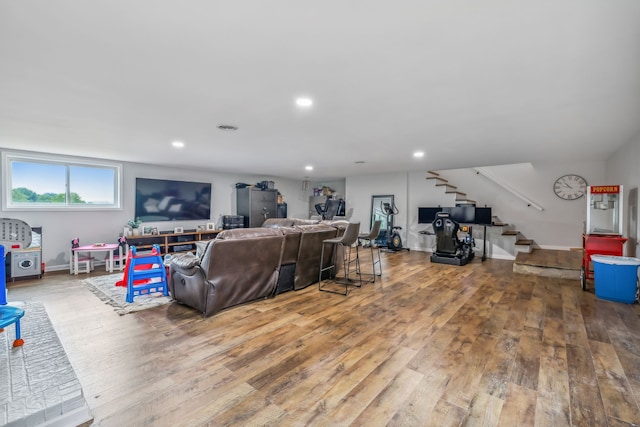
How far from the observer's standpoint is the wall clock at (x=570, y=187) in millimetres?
6211

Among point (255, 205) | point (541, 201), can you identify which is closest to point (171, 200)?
point (255, 205)

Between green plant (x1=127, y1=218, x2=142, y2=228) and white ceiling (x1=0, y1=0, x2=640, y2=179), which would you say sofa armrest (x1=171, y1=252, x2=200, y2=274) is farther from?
green plant (x1=127, y1=218, x2=142, y2=228)

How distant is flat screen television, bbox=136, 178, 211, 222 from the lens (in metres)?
6.21

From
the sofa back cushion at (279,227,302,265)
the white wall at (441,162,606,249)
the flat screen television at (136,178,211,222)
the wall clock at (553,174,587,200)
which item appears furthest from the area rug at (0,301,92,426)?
the wall clock at (553,174,587,200)

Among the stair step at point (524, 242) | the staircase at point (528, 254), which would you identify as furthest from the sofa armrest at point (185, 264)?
the stair step at point (524, 242)

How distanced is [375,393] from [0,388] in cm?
231

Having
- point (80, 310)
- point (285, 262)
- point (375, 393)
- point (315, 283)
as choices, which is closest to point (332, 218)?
point (315, 283)

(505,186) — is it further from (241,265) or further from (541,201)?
(241,265)

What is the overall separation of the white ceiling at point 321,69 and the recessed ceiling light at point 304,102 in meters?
0.07

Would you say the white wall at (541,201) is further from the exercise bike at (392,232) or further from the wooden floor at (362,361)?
the wooden floor at (362,361)

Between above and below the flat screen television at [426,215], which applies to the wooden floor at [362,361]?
below

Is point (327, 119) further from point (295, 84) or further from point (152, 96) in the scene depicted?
point (152, 96)

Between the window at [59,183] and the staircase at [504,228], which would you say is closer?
the window at [59,183]

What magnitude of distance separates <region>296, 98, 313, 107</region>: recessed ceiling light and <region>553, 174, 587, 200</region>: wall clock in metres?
6.74
